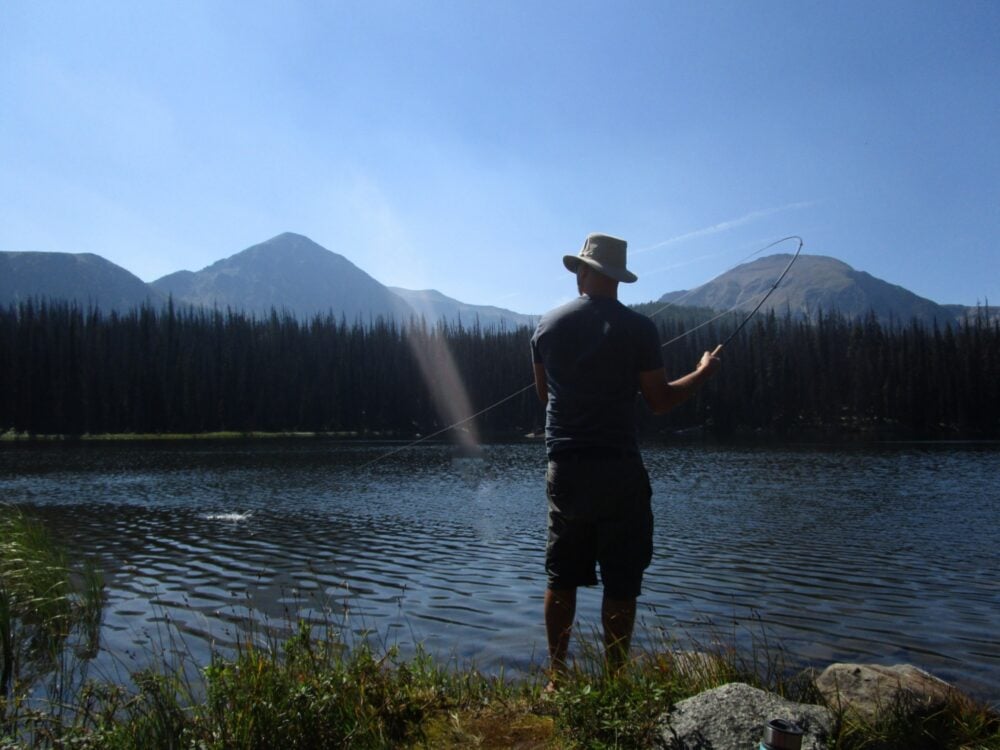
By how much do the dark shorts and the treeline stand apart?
298 feet

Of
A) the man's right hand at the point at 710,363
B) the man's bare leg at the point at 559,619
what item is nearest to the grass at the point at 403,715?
the man's bare leg at the point at 559,619

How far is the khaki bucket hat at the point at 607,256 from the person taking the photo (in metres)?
5.05

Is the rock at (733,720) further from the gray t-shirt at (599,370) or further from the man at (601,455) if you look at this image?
the gray t-shirt at (599,370)

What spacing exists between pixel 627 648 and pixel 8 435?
11127 centimetres

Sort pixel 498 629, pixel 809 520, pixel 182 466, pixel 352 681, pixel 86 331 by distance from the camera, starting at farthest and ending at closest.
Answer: pixel 86 331, pixel 182 466, pixel 809 520, pixel 498 629, pixel 352 681

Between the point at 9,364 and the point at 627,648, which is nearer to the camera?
the point at 627,648

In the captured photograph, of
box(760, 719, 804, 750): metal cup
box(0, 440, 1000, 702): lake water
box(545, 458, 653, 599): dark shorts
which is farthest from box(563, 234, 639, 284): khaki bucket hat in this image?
box(760, 719, 804, 750): metal cup

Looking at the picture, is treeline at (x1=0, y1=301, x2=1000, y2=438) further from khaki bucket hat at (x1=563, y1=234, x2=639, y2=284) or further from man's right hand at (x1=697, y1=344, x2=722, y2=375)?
khaki bucket hat at (x1=563, y1=234, x2=639, y2=284)

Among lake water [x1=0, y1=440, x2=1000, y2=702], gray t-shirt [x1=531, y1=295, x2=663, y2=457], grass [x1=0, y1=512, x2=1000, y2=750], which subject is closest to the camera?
grass [x1=0, y1=512, x2=1000, y2=750]

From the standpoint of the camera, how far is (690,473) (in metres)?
38.4

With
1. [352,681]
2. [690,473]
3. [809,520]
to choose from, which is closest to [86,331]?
[690,473]

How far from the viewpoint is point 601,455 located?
15.7ft

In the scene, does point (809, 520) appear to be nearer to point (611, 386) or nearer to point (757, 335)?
point (611, 386)

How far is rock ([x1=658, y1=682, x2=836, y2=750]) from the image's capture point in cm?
350
